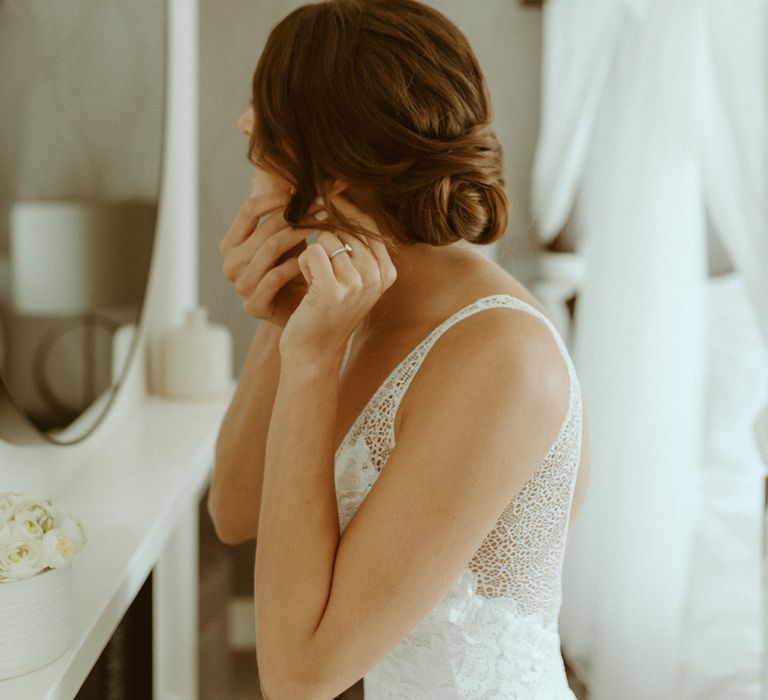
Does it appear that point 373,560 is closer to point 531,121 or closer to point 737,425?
point 737,425

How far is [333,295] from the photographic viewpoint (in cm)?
84

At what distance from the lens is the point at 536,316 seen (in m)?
0.87

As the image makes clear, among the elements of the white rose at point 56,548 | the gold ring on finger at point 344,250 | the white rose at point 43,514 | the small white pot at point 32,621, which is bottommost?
the small white pot at point 32,621

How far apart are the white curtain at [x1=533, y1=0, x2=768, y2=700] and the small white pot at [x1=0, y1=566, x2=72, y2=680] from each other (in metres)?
1.24

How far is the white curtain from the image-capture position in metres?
1.91

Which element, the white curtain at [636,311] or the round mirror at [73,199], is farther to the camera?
the white curtain at [636,311]

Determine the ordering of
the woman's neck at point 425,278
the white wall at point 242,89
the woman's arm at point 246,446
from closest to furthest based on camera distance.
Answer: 1. the woman's neck at point 425,278
2. the woman's arm at point 246,446
3. the white wall at point 242,89

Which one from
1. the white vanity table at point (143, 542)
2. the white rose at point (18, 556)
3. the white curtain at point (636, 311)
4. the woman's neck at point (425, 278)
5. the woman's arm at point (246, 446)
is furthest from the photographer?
the white curtain at point (636, 311)

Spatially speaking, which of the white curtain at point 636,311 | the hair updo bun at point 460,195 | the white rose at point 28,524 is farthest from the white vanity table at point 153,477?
the white curtain at point 636,311

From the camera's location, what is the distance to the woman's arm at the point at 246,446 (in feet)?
3.81

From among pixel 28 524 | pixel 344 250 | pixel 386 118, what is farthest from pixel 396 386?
pixel 28 524

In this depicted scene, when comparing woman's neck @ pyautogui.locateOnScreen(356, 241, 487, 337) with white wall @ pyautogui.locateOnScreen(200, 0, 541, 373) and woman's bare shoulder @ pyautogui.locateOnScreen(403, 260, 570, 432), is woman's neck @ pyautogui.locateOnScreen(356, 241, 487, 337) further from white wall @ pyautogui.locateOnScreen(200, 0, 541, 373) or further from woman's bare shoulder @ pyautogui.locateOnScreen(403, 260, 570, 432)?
white wall @ pyautogui.locateOnScreen(200, 0, 541, 373)

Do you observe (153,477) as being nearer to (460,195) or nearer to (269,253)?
(269,253)

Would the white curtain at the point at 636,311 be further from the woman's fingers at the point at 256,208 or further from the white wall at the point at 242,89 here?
the woman's fingers at the point at 256,208
